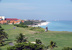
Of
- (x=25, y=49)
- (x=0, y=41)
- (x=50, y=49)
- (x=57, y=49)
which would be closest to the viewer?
(x=25, y=49)

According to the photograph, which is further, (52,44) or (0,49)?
(0,49)

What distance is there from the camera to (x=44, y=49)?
1260cm

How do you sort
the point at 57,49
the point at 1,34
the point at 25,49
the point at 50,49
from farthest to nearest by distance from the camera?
1. the point at 1,34
2. the point at 57,49
3. the point at 50,49
4. the point at 25,49

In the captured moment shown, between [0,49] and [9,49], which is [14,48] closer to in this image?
[9,49]

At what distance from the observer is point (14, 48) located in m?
11.5

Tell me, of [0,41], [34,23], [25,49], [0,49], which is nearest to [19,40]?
[0,49]

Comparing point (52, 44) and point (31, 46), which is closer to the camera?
point (31, 46)

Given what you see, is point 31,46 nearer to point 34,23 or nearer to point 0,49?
point 0,49

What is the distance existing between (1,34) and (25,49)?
324 inches

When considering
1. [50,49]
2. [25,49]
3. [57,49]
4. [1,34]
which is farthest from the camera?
[1,34]

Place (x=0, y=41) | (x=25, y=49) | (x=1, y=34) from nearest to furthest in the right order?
(x=25, y=49) < (x=0, y=41) < (x=1, y=34)

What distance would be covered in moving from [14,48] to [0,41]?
21.2 ft

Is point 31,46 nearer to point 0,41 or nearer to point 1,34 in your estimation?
point 0,41

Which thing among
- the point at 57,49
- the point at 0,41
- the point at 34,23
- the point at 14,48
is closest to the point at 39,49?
the point at 14,48
